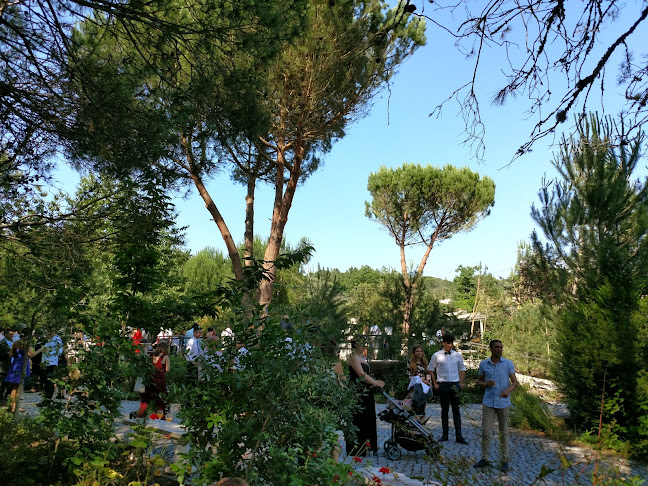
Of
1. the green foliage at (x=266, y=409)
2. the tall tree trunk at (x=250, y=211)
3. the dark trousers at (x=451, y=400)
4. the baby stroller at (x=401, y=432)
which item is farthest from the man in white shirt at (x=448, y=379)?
the tall tree trunk at (x=250, y=211)

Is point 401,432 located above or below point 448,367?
below

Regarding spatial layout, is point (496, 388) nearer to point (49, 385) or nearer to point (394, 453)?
point (394, 453)

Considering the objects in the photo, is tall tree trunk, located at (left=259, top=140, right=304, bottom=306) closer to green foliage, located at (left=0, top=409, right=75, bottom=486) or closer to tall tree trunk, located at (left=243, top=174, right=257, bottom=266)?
tall tree trunk, located at (left=243, top=174, right=257, bottom=266)

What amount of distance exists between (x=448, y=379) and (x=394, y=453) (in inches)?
59.6

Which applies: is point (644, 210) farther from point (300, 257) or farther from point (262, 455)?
point (262, 455)

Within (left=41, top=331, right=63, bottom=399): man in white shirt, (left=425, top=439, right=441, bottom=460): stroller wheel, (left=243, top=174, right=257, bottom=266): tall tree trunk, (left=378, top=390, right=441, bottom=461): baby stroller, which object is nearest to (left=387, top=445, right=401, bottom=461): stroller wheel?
(left=378, top=390, right=441, bottom=461): baby stroller

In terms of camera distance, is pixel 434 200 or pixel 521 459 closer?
pixel 521 459

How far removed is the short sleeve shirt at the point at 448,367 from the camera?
797 cm

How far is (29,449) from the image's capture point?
4938mm

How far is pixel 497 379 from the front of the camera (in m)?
6.43

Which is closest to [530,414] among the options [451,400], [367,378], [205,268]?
[451,400]

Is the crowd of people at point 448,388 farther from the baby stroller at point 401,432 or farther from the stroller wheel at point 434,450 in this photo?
the stroller wheel at point 434,450

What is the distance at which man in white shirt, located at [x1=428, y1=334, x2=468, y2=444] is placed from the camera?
7926 mm

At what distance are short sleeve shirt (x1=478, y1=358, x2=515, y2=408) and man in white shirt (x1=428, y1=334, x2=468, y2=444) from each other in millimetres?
1383
